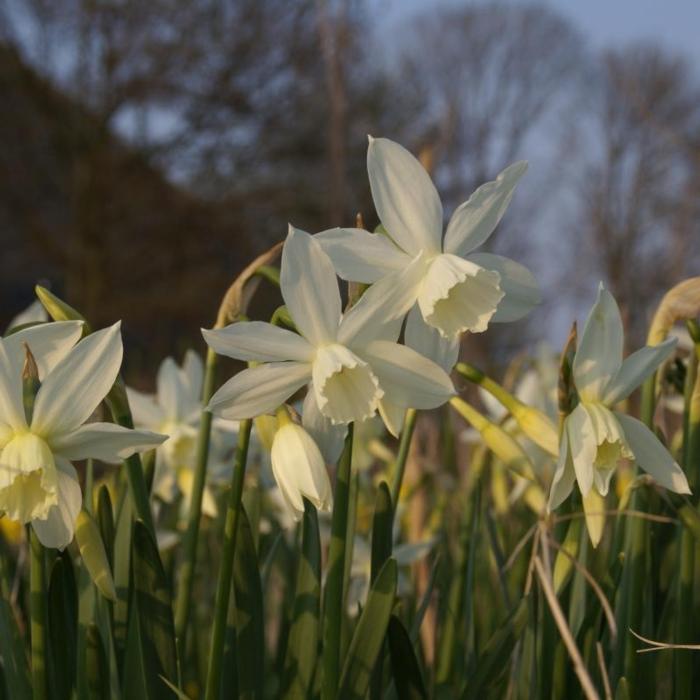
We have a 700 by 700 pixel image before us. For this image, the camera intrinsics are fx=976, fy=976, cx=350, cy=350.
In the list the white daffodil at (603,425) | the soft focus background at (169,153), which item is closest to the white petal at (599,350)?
the white daffodil at (603,425)

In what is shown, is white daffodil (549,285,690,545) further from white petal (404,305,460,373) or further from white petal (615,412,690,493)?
white petal (404,305,460,373)

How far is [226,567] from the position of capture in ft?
3.03

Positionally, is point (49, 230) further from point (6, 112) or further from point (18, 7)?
point (18, 7)

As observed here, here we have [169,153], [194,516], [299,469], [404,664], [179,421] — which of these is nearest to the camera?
[299,469]

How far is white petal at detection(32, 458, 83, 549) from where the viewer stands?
2.88ft

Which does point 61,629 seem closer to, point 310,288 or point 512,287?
point 310,288

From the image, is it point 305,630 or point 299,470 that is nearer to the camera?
point 299,470

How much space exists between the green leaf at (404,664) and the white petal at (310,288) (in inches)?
12.1

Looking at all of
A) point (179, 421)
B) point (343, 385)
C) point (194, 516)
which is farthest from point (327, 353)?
point (179, 421)

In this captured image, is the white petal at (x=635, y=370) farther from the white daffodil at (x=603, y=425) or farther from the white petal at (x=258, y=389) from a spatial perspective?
the white petal at (x=258, y=389)

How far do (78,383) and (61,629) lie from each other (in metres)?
0.28

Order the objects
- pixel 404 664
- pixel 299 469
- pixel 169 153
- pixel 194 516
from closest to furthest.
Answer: pixel 299 469, pixel 404 664, pixel 194 516, pixel 169 153

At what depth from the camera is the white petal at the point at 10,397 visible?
2.84 ft

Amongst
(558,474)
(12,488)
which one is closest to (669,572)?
(558,474)
